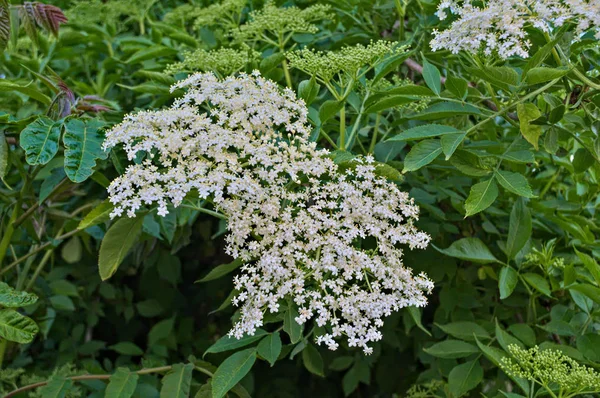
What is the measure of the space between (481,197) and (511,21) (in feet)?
1.04

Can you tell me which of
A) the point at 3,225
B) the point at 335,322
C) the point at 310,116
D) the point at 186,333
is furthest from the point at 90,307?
the point at 335,322

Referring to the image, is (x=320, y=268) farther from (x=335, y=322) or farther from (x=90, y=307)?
(x=90, y=307)

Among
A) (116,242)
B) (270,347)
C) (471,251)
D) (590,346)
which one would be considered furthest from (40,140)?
(590,346)

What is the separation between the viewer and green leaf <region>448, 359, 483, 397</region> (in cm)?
150

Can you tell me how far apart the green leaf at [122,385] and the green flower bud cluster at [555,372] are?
0.77 metres

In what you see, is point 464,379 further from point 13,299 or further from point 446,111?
point 13,299

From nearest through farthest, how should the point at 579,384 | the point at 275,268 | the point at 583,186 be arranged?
the point at 275,268 < the point at 579,384 < the point at 583,186

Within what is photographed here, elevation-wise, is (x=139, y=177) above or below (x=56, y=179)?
above

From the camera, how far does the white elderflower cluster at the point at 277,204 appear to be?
1.15 meters

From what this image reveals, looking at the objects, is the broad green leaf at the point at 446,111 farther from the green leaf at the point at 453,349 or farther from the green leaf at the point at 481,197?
the green leaf at the point at 453,349

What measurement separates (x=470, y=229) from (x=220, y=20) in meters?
0.98

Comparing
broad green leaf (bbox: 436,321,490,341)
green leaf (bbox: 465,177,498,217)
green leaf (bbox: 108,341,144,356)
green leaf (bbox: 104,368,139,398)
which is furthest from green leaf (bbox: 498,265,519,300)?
green leaf (bbox: 108,341,144,356)

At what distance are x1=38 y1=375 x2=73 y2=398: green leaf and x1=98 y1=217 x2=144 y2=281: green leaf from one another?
355 mm

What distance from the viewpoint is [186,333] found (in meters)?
2.43
